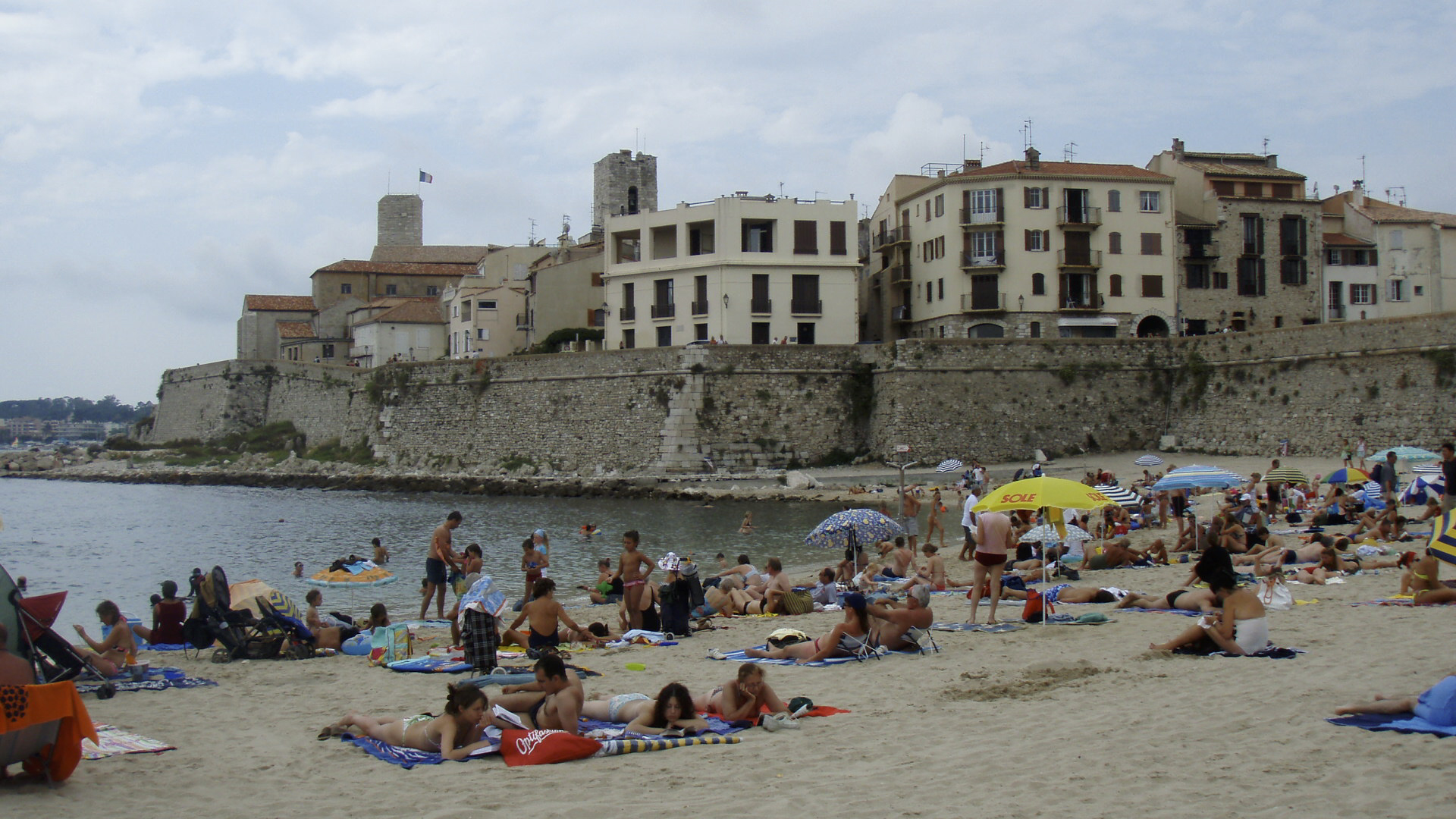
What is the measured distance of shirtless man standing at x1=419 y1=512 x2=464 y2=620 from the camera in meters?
15.2

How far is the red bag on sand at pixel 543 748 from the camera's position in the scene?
24.5 feet

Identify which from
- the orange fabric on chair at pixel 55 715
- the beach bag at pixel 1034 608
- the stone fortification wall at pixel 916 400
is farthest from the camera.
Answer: the stone fortification wall at pixel 916 400

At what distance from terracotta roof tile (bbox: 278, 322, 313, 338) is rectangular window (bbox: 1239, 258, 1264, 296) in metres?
51.4

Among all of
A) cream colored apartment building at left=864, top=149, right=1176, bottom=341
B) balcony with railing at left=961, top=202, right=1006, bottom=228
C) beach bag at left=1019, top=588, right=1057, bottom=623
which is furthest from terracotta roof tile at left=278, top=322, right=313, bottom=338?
beach bag at left=1019, top=588, right=1057, bottom=623

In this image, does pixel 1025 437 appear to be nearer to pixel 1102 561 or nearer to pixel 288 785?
pixel 1102 561

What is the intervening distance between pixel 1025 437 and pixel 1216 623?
29.3 meters

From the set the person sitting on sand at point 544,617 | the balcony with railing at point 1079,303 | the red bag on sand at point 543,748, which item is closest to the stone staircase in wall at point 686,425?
the balcony with railing at point 1079,303

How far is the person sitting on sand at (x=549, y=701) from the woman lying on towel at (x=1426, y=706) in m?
5.04

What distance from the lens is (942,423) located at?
3856 cm

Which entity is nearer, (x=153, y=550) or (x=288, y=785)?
(x=288, y=785)

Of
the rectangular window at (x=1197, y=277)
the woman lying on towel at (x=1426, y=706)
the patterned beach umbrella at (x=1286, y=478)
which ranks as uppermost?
the rectangular window at (x=1197, y=277)

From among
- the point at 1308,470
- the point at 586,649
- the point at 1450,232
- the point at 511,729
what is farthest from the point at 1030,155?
the point at 511,729

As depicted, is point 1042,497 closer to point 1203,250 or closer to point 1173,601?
point 1173,601

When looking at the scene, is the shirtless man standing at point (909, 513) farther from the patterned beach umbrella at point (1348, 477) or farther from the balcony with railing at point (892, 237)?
the balcony with railing at point (892, 237)
